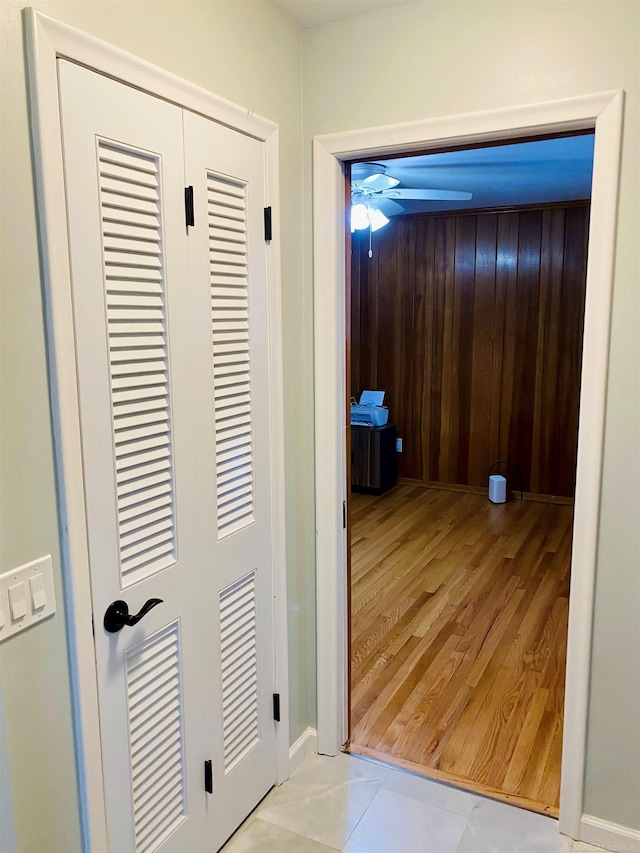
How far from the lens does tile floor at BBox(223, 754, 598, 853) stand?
A: 1890mm

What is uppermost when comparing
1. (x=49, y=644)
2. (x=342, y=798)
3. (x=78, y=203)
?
(x=78, y=203)

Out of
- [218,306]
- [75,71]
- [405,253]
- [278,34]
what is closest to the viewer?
[75,71]

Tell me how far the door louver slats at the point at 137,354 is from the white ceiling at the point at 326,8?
0.77 metres

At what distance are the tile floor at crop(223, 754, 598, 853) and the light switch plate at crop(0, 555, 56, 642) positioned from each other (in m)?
1.12

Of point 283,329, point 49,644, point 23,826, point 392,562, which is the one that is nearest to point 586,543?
point 283,329

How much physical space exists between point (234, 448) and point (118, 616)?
0.57m

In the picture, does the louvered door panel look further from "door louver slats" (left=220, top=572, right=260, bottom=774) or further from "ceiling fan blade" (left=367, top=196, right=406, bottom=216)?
"ceiling fan blade" (left=367, top=196, right=406, bottom=216)

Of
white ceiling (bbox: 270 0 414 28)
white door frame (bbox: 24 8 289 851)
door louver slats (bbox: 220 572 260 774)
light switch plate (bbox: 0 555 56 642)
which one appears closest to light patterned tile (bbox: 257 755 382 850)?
door louver slats (bbox: 220 572 260 774)

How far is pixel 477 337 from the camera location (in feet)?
17.5

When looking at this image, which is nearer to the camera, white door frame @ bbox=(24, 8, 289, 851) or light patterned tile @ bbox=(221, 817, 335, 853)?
white door frame @ bbox=(24, 8, 289, 851)

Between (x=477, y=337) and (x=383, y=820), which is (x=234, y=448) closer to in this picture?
(x=383, y=820)

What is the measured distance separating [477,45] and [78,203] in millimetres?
1198

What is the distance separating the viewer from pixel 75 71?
1217mm

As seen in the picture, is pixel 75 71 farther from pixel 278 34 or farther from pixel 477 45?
pixel 477 45
